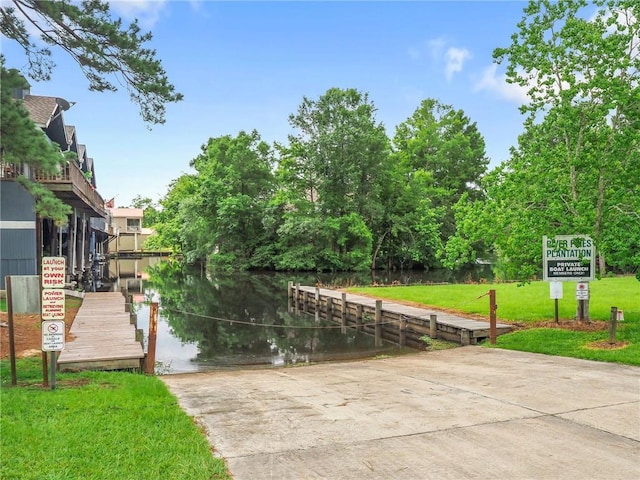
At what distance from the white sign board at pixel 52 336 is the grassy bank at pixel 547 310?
876 cm

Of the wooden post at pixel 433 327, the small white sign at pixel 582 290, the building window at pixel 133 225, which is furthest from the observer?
the building window at pixel 133 225

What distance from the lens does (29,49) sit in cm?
784

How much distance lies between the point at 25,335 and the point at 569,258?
1223cm

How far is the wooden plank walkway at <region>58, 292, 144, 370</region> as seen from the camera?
880cm

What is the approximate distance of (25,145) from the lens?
5629 millimetres

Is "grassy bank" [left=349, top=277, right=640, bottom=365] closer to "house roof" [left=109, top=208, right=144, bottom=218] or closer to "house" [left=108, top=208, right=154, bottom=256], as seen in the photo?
"house roof" [left=109, top=208, right=144, bottom=218]

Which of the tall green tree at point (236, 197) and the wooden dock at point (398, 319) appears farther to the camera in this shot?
the tall green tree at point (236, 197)

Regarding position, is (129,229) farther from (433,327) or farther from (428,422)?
(428,422)

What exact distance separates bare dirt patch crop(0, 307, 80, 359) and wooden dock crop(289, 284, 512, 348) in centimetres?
806

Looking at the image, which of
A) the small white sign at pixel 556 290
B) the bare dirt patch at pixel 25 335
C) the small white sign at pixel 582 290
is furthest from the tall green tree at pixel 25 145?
the small white sign at pixel 582 290

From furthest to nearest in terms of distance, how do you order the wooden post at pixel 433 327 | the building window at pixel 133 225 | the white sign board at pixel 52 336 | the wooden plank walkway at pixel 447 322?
1. the building window at pixel 133 225
2. the wooden post at pixel 433 327
3. the wooden plank walkway at pixel 447 322
4. the white sign board at pixel 52 336

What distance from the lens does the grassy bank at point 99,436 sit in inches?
161

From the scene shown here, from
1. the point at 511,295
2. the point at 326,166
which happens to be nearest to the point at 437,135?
the point at 326,166

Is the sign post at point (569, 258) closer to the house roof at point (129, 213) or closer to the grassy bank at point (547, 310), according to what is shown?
the grassy bank at point (547, 310)
